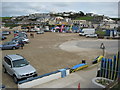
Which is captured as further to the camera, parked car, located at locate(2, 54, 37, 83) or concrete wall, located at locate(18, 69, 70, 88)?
parked car, located at locate(2, 54, 37, 83)

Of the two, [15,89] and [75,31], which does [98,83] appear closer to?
[15,89]

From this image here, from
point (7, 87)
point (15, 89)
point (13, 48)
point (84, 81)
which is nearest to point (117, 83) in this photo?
point (84, 81)

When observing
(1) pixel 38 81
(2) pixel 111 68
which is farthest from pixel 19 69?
(2) pixel 111 68

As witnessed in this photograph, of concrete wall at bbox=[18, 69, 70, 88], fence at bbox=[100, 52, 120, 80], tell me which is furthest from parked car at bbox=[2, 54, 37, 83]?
fence at bbox=[100, 52, 120, 80]

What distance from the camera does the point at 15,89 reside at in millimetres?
7895

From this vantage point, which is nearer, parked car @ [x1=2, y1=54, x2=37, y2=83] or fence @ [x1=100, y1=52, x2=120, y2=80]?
fence @ [x1=100, y1=52, x2=120, y2=80]

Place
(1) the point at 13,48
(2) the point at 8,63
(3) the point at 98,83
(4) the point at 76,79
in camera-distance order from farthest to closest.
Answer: (1) the point at 13,48 < (2) the point at 8,63 < (4) the point at 76,79 < (3) the point at 98,83

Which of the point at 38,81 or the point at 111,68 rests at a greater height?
the point at 111,68

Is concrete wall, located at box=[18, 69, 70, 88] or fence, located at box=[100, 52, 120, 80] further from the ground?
fence, located at box=[100, 52, 120, 80]

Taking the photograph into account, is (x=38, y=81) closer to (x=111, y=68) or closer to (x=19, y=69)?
(x=19, y=69)

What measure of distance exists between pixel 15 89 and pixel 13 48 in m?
13.9

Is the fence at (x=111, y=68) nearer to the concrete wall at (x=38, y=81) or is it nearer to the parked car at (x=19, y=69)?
the concrete wall at (x=38, y=81)

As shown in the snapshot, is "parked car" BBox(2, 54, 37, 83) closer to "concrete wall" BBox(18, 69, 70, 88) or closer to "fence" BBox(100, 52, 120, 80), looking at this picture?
"concrete wall" BBox(18, 69, 70, 88)

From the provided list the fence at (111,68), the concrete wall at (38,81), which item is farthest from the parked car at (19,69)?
the fence at (111,68)
